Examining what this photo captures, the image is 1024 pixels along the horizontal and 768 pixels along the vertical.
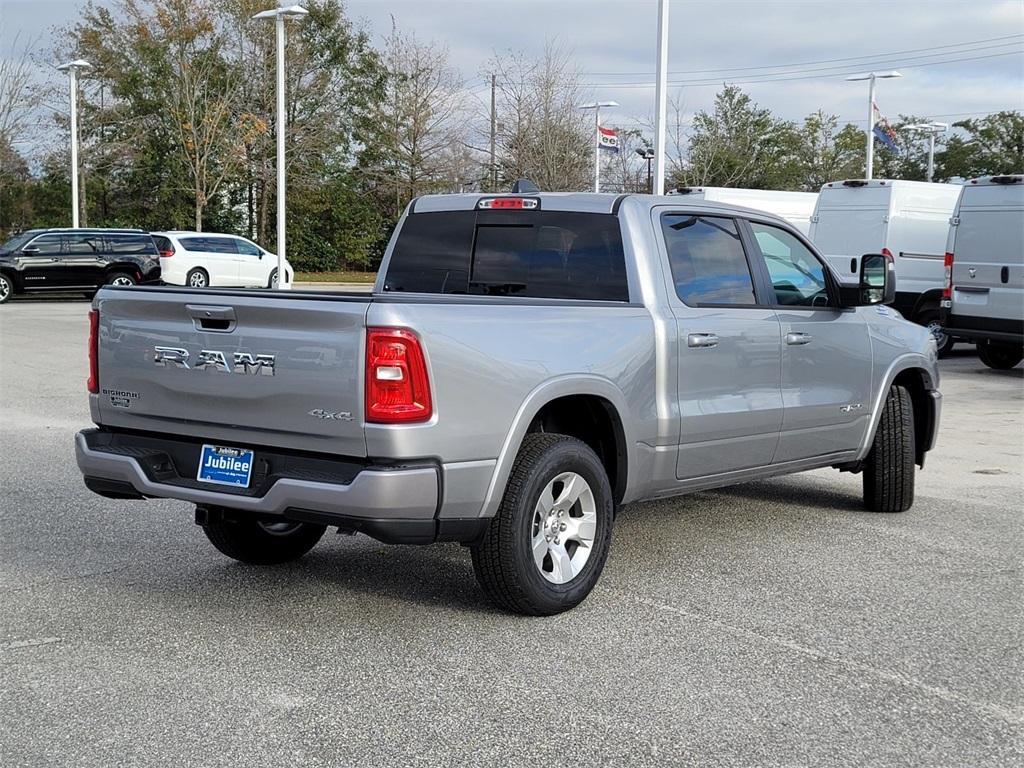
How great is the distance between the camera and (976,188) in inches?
625

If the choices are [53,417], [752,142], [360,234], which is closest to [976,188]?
[53,417]

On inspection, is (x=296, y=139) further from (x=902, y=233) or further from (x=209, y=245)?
(x=902, y=233)

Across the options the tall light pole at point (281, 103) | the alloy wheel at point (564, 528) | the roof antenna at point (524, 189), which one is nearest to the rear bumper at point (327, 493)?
the alloy wheel at point (564, 528)

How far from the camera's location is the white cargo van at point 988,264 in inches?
601

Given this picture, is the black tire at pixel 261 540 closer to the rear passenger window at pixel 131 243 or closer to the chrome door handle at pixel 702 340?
the chrome door handle at pixel 702 340

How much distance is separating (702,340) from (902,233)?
44.6ft

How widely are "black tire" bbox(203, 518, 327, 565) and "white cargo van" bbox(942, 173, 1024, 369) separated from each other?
11.8 meters

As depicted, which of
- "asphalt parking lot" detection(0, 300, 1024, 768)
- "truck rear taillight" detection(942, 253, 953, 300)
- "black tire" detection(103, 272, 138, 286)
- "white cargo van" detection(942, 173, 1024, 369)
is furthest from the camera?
"black tire" detection(103, 272, 138, 286)

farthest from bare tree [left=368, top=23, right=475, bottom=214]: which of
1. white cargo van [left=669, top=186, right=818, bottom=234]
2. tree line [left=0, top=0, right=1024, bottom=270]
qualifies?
white cargo van [left=669, top=186, right=818, bottom=234]

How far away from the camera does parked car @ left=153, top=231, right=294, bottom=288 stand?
29.4m

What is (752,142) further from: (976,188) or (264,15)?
(976,188)

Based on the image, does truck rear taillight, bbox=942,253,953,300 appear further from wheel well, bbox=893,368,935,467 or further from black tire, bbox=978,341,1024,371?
wheel well, bbox=893,368,935,467

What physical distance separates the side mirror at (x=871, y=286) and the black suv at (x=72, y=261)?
23.0m

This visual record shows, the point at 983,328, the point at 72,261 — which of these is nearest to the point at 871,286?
the point at 983,328
